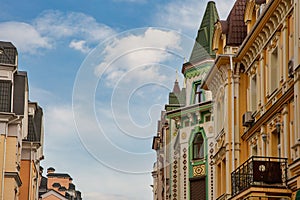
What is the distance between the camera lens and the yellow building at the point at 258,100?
22688 millimetres

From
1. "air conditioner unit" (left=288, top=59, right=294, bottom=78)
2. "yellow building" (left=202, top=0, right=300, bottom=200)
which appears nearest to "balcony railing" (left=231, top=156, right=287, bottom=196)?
"yellow building" (left=202, top=0, right=300, bottom=200)

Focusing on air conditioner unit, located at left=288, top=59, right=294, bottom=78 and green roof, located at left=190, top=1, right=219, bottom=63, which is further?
green roof, located at left=190, top=1, right=219, bottom=63

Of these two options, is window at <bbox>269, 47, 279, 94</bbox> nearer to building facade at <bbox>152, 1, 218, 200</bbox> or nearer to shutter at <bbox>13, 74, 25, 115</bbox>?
building facade at <bbox>152, 1, 218, 200</bbox>

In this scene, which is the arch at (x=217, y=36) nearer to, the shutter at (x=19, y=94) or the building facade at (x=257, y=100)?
the building facade at (x=257, y=100)

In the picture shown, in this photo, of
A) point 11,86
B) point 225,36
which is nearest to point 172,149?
point 11,86

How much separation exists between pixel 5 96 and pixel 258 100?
16.9m

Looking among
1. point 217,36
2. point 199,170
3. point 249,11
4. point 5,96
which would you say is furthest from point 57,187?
point 249,11

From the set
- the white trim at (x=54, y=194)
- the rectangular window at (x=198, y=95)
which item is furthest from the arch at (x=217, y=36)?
the white trim at (x=54, y=194)

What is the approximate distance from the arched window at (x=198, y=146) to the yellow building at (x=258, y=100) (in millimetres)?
8767

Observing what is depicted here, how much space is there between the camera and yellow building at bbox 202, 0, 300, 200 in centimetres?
2269

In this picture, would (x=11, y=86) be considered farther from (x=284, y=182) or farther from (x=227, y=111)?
(x=284, y=182)

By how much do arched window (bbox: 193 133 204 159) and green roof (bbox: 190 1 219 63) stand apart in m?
4.50

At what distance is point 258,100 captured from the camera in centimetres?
2703

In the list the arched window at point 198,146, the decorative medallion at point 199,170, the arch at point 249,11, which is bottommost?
the decorative medallion at point 199,170
